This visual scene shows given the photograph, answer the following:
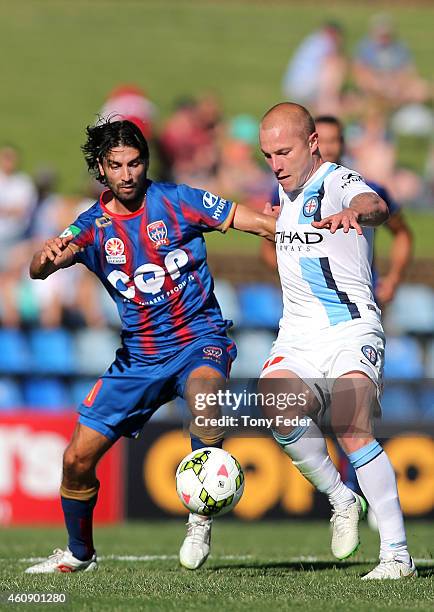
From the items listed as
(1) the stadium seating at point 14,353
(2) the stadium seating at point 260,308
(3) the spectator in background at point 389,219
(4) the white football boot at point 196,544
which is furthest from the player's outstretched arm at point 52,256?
(2) the stadium seating at point 260,308

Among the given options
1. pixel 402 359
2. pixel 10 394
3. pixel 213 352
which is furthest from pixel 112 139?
pixel 402 359

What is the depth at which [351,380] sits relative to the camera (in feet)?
20.3

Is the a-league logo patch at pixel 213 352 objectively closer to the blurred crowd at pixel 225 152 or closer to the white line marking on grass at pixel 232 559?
the white line marking on grass at pixel 232 559

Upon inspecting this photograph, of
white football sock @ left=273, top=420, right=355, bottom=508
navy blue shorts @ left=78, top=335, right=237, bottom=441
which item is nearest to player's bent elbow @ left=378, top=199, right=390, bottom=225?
white football sock @ left=273, top=420, right=355, bottom=508

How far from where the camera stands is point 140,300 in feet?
22.8

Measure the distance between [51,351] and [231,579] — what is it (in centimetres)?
903

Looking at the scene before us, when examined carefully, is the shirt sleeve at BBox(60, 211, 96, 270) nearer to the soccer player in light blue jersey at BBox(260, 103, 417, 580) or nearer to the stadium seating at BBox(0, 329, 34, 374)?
the soccer player in light blue jersey at BBox(260, 103, 417, 580)

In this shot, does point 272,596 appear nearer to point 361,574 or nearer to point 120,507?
point 361,574

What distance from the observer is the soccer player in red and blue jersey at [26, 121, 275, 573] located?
6.81 m

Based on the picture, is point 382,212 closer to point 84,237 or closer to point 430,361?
point 84,237

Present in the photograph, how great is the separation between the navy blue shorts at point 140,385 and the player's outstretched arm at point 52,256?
0.70 meters

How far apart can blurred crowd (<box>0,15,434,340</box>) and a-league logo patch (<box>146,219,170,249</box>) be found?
312 inches

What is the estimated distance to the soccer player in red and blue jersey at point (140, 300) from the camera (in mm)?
6812

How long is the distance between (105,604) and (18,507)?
747 cm
